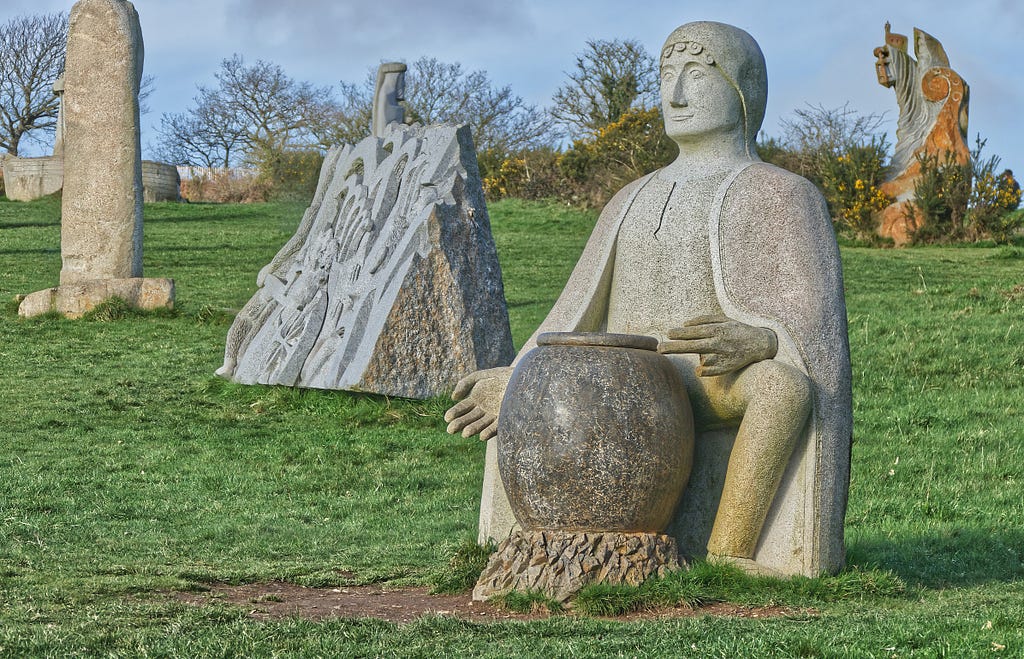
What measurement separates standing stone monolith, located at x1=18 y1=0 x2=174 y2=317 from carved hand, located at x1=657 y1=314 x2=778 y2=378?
1042 centimetres

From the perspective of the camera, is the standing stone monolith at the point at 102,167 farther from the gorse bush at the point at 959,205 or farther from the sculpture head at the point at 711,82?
the gorse bush at the point at 959,205

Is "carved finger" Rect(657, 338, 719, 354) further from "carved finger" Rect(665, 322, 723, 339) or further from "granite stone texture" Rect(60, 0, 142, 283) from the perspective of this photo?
"granite stone texture" Rect(60, 0, 142, 283)

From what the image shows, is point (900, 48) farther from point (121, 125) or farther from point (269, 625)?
point (269, 625)

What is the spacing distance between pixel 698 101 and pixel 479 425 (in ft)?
5.59

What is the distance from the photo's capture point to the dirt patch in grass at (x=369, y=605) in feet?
16.5

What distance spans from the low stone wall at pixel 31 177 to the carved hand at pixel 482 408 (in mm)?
23705

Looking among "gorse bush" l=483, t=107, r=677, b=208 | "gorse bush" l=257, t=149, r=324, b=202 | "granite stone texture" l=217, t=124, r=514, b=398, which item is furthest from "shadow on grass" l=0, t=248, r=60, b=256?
"gorse bush" l=483, t=107, r=677, b=208

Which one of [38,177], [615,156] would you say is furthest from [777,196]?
[38,177]

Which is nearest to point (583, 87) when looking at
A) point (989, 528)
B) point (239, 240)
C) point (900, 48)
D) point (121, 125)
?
point (900, 48)

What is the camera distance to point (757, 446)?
5.30 m

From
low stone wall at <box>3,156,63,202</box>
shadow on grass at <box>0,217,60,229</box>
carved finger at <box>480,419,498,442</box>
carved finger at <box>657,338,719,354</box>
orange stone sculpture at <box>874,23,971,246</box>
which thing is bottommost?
carved finger at <box>480,419,498,442</box>

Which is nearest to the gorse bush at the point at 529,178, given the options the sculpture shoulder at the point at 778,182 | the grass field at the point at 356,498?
the grass field at the point at 356,498

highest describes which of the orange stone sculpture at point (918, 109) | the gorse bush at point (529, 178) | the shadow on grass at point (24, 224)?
the orange stone sculpture at point (918, 109)

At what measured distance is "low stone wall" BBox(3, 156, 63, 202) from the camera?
1087 inches
